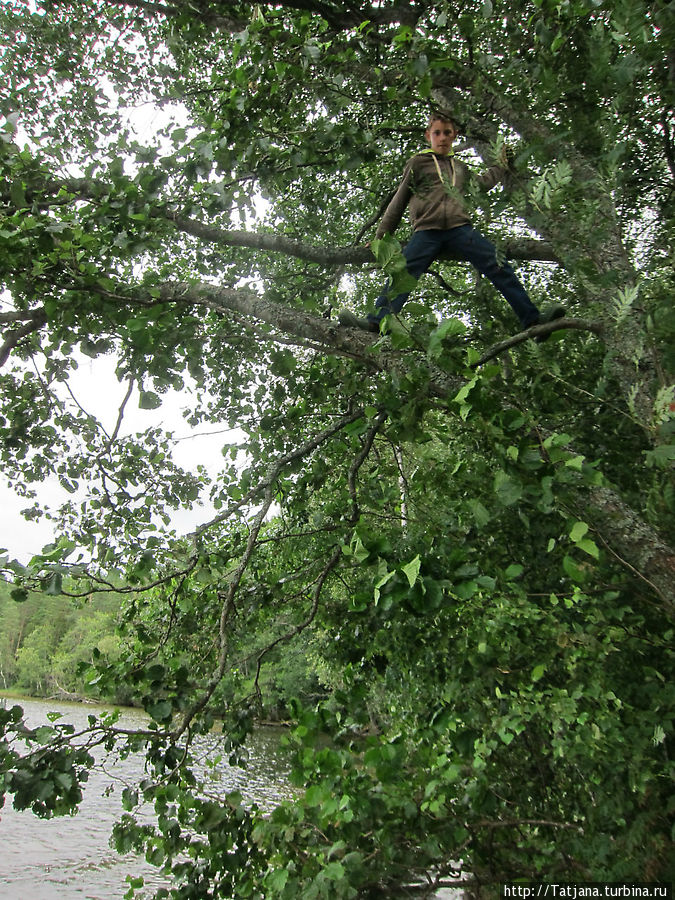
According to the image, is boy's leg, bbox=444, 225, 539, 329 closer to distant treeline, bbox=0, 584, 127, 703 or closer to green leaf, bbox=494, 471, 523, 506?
green leaf, bbox=494, 471, 523, 506

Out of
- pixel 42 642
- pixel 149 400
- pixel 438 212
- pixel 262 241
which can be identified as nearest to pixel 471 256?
pixel 438 212

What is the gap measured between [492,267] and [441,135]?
3.04 ft

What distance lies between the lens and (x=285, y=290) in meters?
4.96

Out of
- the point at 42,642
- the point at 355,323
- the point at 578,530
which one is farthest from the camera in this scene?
the point at 42,642

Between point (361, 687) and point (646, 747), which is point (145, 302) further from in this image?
point (646, 747)

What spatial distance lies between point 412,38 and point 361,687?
312cm

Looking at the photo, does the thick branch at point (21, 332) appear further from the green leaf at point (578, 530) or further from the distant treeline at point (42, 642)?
the distant treeline at point (42, 642)

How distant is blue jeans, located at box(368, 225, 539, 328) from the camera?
308cm

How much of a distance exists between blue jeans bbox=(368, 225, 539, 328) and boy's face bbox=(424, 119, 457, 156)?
1.79 ft

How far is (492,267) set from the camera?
10.6ft

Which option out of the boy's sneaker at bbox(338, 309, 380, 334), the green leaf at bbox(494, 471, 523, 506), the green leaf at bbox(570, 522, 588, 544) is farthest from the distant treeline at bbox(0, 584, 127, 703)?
the green leaf at bbox(570, 522, 588, 544)

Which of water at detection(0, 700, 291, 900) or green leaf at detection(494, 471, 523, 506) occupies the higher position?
green leaf at detection(494, 471, 523, 506)

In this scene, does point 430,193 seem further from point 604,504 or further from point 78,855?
point 78,855

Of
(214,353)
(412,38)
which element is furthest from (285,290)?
(412,38)
